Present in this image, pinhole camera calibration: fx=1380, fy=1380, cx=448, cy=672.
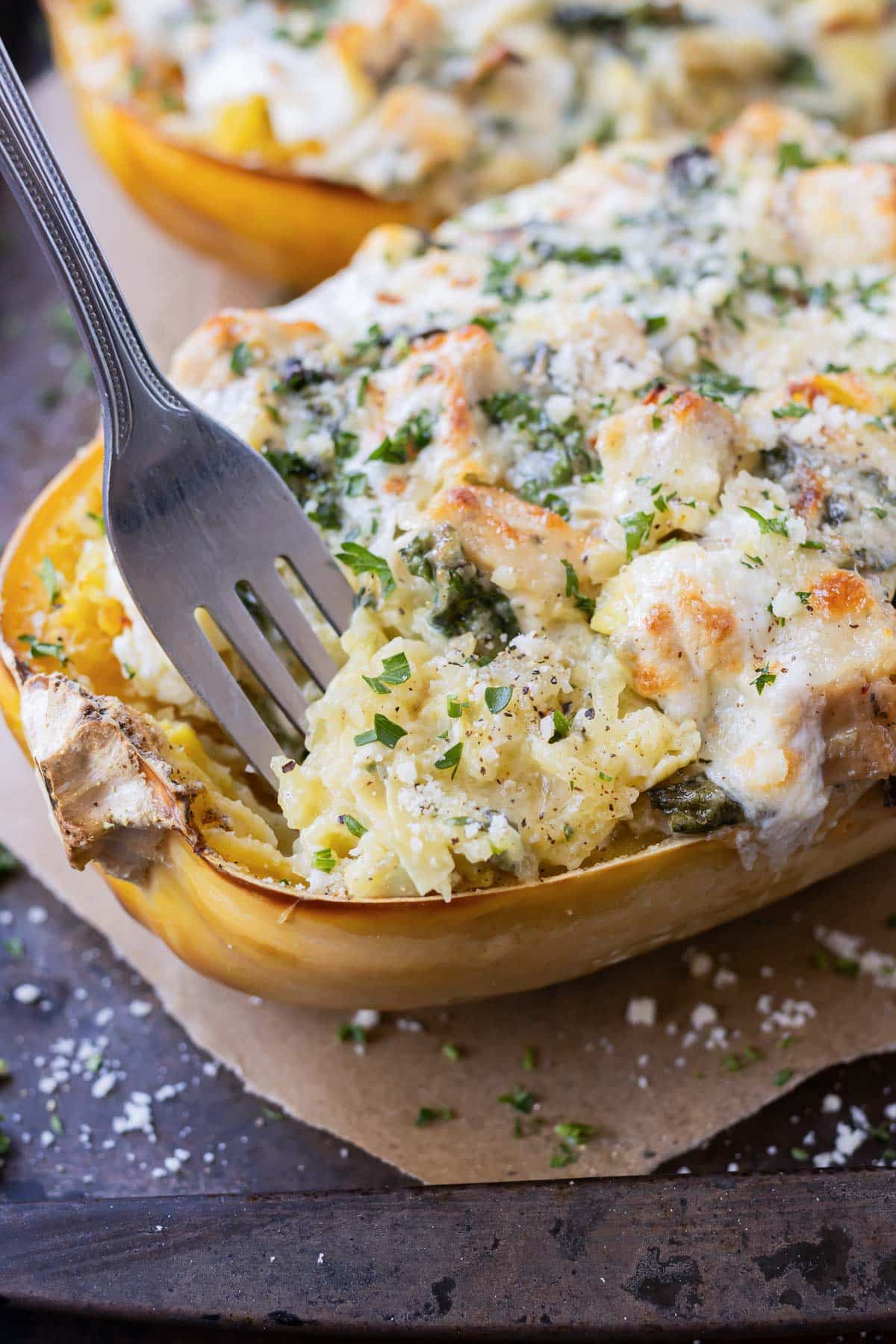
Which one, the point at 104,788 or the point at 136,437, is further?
the point at 136,437

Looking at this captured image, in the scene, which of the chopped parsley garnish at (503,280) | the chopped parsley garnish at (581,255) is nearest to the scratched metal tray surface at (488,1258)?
the chopped parsley garnish at (503,280)

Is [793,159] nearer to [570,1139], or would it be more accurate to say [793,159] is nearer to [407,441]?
[407,441]

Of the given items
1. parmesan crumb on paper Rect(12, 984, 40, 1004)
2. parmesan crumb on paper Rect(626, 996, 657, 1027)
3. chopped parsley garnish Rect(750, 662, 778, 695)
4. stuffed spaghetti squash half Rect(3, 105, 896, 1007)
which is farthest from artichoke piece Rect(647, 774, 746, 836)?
parmesan crumb on paper Rect(12, 984, 40, 1004)

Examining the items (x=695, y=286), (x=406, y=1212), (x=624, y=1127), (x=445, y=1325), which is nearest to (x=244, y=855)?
(x=406, y=1212)

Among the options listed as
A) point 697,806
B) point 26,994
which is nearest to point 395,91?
point 697,806

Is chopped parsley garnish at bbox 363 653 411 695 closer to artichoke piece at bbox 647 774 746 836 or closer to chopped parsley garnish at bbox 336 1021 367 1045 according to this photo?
artichoke piece at bbox 647 774 746 836

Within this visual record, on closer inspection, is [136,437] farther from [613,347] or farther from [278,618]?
[613,347]
